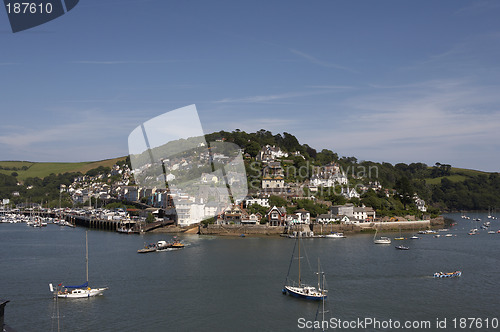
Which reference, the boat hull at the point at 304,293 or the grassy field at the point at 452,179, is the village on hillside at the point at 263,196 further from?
the grassy field at the point at 452,179

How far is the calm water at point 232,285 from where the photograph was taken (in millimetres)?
12414

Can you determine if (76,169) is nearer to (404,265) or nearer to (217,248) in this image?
(217,248)

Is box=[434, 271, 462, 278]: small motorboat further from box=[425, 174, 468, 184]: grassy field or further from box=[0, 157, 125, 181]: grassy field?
box=[0, 157, 125, 181]: grassy field

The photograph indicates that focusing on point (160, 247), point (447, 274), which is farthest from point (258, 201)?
point (447, 274)

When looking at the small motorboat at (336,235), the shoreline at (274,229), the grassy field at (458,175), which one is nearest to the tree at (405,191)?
the shoreline at (274,229)

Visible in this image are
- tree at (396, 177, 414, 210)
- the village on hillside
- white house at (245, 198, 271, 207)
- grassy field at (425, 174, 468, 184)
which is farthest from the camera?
grassy field at (425, 174, 468, 184)

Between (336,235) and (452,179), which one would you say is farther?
(452,179)

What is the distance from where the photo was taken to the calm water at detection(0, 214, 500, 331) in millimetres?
12414

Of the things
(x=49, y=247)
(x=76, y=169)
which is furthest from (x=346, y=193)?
(x=76, y=169)

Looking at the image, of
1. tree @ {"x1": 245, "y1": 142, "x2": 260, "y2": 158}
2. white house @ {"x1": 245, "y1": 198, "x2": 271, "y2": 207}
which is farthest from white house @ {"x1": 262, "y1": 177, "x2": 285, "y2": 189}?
tree @ {"x1": 245, "y1": 142, "x2": 260, "y2": 158}

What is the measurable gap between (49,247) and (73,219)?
2280 cm

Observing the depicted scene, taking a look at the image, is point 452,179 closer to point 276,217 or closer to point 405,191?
point 405,191

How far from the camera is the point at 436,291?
1535 cm

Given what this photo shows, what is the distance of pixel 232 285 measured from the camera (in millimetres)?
15914
